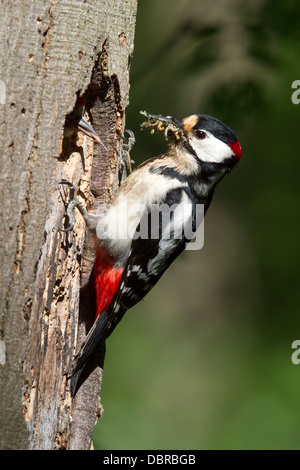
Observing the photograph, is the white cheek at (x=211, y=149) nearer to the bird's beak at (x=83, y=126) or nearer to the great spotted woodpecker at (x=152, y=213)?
the great spotted woodpecker at (x=152, y=213)

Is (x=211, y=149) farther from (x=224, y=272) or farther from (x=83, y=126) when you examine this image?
(x=224, y=272)

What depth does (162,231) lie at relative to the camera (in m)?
2.87

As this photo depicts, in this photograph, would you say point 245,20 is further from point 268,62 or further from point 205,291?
point 205,291

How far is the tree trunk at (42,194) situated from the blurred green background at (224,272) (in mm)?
960

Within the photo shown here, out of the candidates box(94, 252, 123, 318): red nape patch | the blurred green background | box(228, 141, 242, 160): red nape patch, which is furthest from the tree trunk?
the blurred green background

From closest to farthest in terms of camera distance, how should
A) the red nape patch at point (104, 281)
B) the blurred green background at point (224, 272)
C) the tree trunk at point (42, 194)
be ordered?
the tree trunk at point (42, 194)
the red nape patch at point (104, 281)
the blurred green background at point (224, 272)

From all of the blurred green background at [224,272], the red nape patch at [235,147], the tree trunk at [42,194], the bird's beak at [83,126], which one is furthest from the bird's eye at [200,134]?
the bird's beak at [83,126]

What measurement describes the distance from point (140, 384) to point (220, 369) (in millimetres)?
857

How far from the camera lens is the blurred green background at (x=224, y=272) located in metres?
3.30

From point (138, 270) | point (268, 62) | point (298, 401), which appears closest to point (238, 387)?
point (298, 401)

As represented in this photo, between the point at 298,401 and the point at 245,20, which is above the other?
the point at 245,20

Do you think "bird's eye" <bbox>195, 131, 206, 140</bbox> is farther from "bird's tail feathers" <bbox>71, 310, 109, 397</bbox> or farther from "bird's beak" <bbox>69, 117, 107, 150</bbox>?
"bird's tail feathers" <bbox>71, 310, 109, 397</bbox>

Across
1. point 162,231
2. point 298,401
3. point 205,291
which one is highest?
point 205,291

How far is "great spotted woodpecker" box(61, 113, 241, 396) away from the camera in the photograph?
277cm
